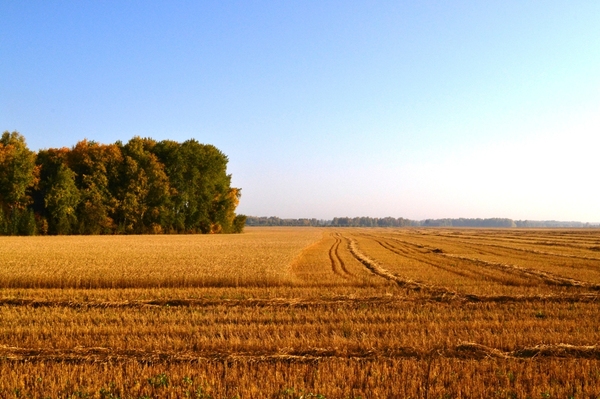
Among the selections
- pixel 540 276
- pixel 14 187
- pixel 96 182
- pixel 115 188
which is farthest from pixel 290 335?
pixel 115 188

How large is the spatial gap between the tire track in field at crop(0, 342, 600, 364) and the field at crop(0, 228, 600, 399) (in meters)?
0.04

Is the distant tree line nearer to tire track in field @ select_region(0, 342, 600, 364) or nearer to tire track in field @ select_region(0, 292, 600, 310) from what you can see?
tire track in field @ select_region(0, 292, 600, 310)

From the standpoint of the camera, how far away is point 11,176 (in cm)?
5828

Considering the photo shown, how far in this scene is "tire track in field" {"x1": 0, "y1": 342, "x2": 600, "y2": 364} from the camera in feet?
26.9

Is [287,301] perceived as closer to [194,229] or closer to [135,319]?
[135,319]

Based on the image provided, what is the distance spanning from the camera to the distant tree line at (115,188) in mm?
59344

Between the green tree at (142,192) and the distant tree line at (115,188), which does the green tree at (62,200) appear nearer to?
the distant tree line at (115,188)

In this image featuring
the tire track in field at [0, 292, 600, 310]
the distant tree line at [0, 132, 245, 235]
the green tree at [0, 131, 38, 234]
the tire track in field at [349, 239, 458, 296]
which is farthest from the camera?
the distant tree line at [0, 132, 245, 235]

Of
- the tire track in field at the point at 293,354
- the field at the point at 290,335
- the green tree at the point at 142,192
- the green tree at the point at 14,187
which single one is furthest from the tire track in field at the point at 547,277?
the green tree at the point at 14,187

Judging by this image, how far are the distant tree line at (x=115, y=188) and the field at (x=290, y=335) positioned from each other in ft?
154

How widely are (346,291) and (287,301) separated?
3033 millimetres

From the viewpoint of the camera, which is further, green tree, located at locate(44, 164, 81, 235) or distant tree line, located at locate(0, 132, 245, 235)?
green tree, located at locate(44, 164, 81, 235)

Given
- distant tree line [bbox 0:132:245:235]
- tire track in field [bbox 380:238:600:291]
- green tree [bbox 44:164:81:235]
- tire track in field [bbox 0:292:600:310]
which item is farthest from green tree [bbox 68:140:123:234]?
tire track in field [bbox 380:238:600:291]

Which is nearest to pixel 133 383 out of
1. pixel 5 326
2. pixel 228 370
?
pixel 228 370
